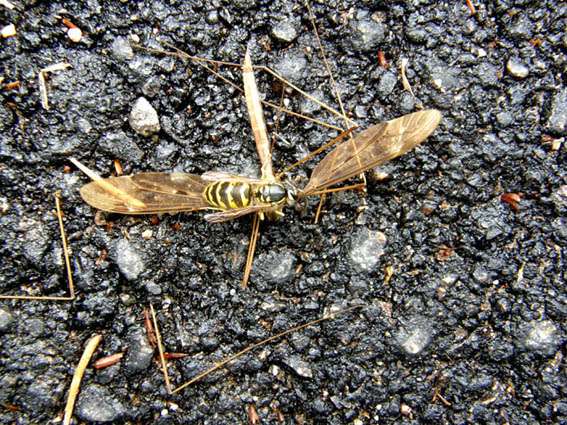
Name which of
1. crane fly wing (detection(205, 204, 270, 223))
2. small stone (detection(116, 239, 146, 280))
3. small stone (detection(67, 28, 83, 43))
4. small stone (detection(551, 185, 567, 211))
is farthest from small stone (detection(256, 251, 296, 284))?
small stone (detection(67, 28, 83, 43))

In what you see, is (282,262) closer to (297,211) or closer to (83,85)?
(297,211)

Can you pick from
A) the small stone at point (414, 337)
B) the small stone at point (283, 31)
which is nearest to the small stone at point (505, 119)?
the small stone at point (414, 337)

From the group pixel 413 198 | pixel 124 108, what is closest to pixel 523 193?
pixel 413 198

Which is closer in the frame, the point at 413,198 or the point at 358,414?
the point at 358,414

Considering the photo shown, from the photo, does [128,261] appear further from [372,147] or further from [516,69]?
[516,69]

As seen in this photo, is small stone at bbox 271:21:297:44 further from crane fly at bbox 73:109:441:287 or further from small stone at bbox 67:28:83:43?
small stone at bbox 67:28:83:43

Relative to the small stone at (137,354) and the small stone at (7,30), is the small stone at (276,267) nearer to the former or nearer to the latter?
the small stone at (137,354)

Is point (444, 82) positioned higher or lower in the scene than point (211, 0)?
lower
